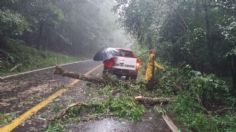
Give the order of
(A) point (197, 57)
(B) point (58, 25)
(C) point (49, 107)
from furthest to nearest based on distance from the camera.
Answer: (B) point (58, 25) → (A) point (197, 57) → (C) point (49, 107)

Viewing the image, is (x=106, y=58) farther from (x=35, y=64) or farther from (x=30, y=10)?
(x=30, y=10)

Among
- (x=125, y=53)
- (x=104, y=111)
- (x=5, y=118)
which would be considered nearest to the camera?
(x=5, y=118)

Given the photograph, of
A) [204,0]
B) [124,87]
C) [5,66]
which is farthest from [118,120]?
[5,66]

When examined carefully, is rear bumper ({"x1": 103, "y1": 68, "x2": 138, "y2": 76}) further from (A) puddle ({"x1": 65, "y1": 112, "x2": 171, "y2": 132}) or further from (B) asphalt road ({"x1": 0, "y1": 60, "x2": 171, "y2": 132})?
(A) puddle ({"x1": 65, "y1": 112, "x2": 171, "y2": 132})

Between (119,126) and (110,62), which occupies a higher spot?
(110,62)

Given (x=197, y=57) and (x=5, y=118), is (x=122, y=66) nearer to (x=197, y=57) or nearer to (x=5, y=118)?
(x=197, y=57)

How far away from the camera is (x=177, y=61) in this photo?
762 inches

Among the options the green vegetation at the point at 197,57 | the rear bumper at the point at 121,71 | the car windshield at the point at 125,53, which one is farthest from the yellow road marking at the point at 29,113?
the car windshield at the point at 125,53

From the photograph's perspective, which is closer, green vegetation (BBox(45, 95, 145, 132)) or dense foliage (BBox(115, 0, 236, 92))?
green vegetation (BBox(45, 95, 145, 132))

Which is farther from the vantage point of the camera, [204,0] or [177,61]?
[177,61]

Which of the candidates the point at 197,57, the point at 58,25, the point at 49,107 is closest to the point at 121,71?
the point at 197,57

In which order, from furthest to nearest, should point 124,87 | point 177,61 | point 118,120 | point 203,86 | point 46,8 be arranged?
point 46,8
point 177,61
point 124,87
point 203,86
point 118,120

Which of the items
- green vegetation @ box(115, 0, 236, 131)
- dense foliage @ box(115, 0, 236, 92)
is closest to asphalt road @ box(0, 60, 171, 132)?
green vegetation @ box(115, 0, 236, 131)

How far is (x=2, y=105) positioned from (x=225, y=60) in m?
10.5
